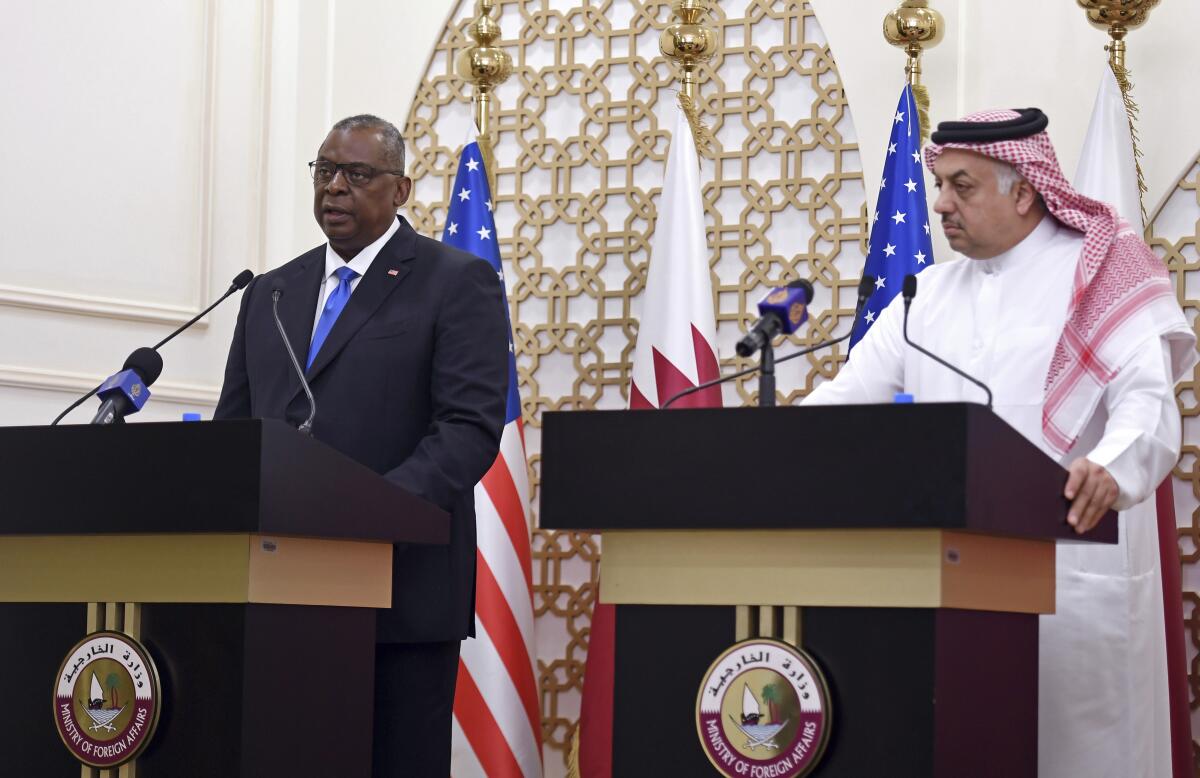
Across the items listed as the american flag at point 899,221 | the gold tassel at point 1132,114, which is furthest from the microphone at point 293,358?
the gold tassel at point 1132,114

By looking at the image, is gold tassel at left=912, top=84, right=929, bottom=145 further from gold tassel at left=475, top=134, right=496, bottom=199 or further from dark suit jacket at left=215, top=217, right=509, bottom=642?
dark suit jacket at left=215, top=217, right=509, bottom=642

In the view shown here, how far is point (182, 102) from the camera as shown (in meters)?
5.02

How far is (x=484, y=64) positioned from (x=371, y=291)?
6.12 ft

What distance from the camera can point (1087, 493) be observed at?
245 cm

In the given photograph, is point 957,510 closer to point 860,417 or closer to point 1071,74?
point 860,417

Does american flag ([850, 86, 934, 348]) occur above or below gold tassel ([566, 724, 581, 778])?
above

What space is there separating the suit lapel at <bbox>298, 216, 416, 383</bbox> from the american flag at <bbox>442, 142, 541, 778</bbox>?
3.58ft

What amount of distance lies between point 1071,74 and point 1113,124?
370 millimetres

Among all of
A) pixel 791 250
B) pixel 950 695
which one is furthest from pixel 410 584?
pixel 791 250

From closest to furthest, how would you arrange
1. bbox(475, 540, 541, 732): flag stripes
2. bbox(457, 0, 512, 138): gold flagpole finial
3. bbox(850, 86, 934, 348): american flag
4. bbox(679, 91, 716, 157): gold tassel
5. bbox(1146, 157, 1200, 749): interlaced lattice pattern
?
bbox(1146, 157, 1200, 749): interlaced lattice pattern < bbox(850, 86, 934, 348): american flag < bbox(475, 540, 541, 732): flag stripes < bbox(679, 91, 716, 157): gold tassel < bbox(457, 0, 512, 138): gold flagpole finial

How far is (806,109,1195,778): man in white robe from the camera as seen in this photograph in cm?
282

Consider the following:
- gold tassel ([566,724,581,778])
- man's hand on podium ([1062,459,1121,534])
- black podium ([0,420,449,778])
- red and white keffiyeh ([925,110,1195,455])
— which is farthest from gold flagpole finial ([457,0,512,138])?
man's hand on podium ([1062,459,1121,534])

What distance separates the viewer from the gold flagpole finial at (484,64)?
4820 mm

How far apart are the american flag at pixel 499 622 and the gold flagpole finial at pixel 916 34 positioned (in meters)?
1.23
